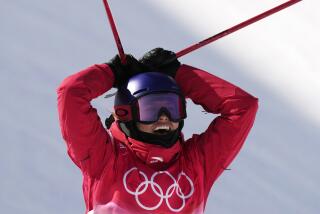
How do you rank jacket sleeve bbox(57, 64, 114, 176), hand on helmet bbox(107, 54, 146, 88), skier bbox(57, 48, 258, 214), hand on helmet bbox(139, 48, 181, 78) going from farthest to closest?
hand on helmet bbox(139, 48, 181, 78) → hand on helmet bbox(107, 54, 146, 88) → skier bbox(57, 48, 258, 214) → jacket sleeve bbox(57, 64, 114, 176)

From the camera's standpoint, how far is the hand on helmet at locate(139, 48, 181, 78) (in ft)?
22.0

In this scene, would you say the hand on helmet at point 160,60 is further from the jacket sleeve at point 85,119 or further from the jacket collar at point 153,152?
the jacket collar at point 153,152

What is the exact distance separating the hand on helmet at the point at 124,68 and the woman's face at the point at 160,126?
1.09 ft

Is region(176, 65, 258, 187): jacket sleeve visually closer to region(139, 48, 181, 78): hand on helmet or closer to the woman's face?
region(139, 48, 181, 78): hand on helmet

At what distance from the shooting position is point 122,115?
652cm

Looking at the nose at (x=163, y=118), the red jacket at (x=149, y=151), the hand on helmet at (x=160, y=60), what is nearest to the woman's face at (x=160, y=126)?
the nose at (x=163, y=118)

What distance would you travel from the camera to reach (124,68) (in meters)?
6.62

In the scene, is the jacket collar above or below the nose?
below

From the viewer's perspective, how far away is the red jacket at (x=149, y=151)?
6234 millimetres

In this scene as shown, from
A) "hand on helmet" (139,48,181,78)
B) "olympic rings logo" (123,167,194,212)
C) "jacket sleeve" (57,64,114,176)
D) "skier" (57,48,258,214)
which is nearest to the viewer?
"jacket sleeve" (57,64,114,176)

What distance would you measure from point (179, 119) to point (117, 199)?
0.69 m

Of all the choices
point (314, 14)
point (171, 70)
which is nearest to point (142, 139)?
point (171, 70)

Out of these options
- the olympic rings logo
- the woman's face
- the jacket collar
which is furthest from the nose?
the olympic rings logo

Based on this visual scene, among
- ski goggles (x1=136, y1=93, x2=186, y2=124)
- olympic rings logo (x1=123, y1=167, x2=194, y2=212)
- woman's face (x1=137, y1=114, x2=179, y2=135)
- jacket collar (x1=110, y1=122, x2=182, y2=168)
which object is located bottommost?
olympic rings logo (x1=123, y1=167, x2=194, y2=212)
